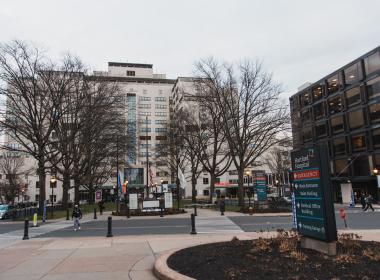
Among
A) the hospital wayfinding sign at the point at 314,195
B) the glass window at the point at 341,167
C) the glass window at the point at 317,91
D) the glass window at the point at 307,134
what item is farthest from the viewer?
the glass window at the point at 307,134

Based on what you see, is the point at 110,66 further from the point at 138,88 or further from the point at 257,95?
the point at 257,95

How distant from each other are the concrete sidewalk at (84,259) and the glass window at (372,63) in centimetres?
4592

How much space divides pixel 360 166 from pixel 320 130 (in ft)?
38.8

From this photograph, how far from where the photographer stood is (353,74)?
2179 inches

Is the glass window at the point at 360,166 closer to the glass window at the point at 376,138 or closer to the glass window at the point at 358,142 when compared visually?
the glass window at the point at 358,142

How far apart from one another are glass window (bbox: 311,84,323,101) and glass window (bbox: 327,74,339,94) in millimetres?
2191

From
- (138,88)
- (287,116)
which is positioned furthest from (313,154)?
(138,88)

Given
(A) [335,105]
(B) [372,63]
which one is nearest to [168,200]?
(B) [372,63]

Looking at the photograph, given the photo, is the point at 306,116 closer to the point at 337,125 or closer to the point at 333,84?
the point at 337,125

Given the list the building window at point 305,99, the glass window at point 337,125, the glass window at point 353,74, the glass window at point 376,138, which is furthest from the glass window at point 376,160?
the building window at point 305,99

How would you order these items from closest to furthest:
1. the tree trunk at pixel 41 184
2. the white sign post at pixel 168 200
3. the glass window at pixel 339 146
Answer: the tree trunk at pixel 41 184 < the white sign post at pixel 168 200 < the glass window at pixel 339 146

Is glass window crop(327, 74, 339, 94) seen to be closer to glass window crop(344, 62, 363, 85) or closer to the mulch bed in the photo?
glass window crop(344, 62, 363, 85)

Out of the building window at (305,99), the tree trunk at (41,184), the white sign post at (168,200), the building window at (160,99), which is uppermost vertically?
the building window at (160,99)

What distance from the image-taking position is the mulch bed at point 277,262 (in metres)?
6.94
